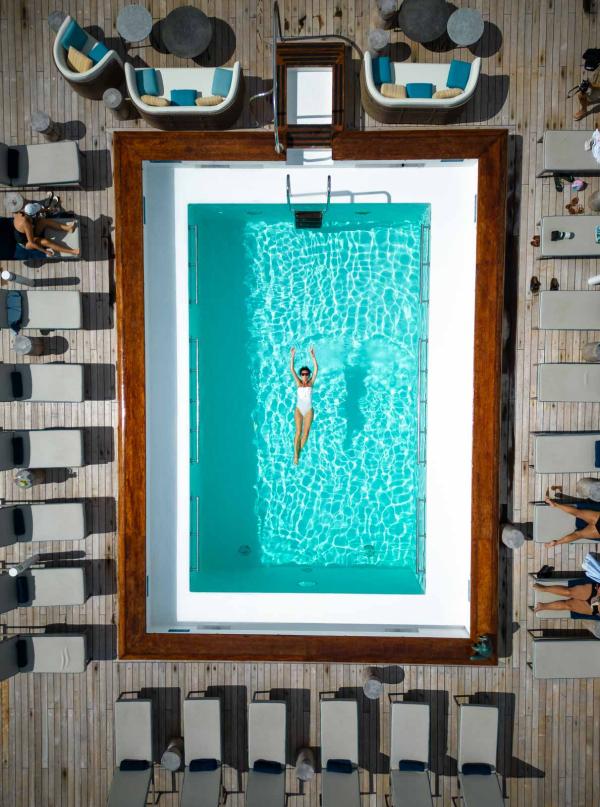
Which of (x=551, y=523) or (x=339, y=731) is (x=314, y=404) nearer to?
(x=551, y=523)

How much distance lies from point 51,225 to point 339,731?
20.7 feet

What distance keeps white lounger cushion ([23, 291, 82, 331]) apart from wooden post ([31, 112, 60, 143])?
5.49 feet

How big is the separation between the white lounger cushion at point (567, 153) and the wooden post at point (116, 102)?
438 centimetres

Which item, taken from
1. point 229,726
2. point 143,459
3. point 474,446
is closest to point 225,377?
point 143,459

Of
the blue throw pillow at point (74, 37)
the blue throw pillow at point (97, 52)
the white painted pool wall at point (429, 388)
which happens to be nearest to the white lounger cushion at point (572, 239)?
the white painted pool wall at point (429, 388)

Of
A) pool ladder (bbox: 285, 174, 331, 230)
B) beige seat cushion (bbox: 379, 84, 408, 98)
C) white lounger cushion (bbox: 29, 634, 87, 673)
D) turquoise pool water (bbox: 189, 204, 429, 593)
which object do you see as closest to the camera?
beige seat cushion (bbox: 379, 84, 408, 98)

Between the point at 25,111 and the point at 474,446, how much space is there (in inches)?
242

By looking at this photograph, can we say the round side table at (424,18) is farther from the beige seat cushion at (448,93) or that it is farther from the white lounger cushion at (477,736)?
the white lounger cushion at (477,736)

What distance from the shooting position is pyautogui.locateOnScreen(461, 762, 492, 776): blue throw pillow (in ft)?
17.1

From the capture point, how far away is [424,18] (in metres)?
5.00

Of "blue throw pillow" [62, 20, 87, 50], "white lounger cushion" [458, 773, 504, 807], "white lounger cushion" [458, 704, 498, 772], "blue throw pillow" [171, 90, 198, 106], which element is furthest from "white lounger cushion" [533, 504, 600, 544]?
"blue throw pillow" [62, 20, 87, 50]

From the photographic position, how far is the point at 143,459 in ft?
17.0

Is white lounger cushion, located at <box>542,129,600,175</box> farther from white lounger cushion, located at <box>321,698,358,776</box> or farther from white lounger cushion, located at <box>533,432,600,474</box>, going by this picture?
white lounger cushion, located at <box>321,698,358,776</box>

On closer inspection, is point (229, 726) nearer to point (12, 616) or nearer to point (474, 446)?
point (12, 616)
